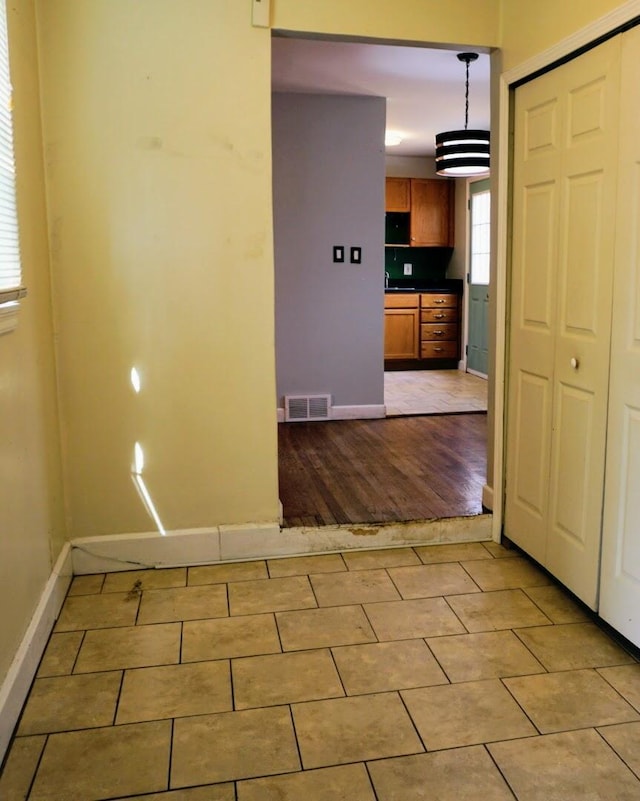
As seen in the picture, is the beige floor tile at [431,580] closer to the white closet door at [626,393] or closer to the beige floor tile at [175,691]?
the white closet door at [626,393]

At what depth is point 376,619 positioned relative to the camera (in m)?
2.64

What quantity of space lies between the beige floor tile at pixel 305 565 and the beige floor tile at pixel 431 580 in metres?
0.24

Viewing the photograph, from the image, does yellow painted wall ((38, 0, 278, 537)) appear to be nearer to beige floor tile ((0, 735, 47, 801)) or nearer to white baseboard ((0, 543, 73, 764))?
white baseboard ((0, 543, 73, 764))

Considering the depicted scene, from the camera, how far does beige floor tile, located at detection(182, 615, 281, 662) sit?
2424 mm

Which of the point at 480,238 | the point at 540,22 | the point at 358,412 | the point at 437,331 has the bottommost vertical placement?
the point at 358,412

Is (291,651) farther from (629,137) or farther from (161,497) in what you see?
(629,137)

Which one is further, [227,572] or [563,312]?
[227,572]

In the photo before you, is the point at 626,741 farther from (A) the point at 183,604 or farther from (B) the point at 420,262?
(B) the point at 420,262

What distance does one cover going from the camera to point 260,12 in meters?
2.89

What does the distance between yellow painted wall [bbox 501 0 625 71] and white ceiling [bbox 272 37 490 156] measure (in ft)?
2.39

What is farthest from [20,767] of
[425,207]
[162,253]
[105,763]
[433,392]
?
[425,207]

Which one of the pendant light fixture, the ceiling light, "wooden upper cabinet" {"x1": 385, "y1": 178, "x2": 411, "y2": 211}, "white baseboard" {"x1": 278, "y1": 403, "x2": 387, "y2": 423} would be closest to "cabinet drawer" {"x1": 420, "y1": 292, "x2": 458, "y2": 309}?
"wooden upper cabinet" {"x1": 385, "y1": 178, "x2": 411, "y2": 211}

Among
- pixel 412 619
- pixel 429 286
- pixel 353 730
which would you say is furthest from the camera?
pixel 429 286

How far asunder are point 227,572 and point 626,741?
5.34 ft
